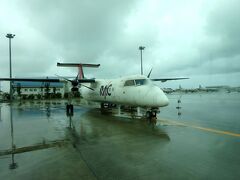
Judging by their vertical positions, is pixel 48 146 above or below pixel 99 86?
below

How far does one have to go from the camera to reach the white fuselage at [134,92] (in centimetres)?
962

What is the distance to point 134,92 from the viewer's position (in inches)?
435

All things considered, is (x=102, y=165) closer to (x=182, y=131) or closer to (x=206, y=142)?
(x=206, y=142)

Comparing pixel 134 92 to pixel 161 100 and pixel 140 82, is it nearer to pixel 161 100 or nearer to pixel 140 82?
pixel 140 82

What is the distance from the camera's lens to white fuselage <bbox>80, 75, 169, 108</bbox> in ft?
31.6

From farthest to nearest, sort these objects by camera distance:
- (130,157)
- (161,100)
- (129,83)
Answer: (129,83), (161,100), (130,157)

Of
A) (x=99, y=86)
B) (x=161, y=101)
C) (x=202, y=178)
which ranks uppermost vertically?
(x=99, y=86)

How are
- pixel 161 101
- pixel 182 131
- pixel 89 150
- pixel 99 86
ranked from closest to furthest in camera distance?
pixel 89 150 → pixel 182 131 → pixel 161 101 → pixel 99 86

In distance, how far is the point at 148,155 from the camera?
4977mm

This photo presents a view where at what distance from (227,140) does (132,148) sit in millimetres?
3634

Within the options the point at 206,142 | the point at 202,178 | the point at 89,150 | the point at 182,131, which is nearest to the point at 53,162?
the point at 89,150

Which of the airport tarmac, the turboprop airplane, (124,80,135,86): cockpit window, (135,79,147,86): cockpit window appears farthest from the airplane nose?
(124,80,135,86): cockpit window

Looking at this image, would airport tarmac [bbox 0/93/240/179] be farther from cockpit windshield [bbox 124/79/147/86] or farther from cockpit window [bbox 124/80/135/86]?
cockpit window [bbox 124/80/135/86]

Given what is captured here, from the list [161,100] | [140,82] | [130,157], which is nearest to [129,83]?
[140,82]
